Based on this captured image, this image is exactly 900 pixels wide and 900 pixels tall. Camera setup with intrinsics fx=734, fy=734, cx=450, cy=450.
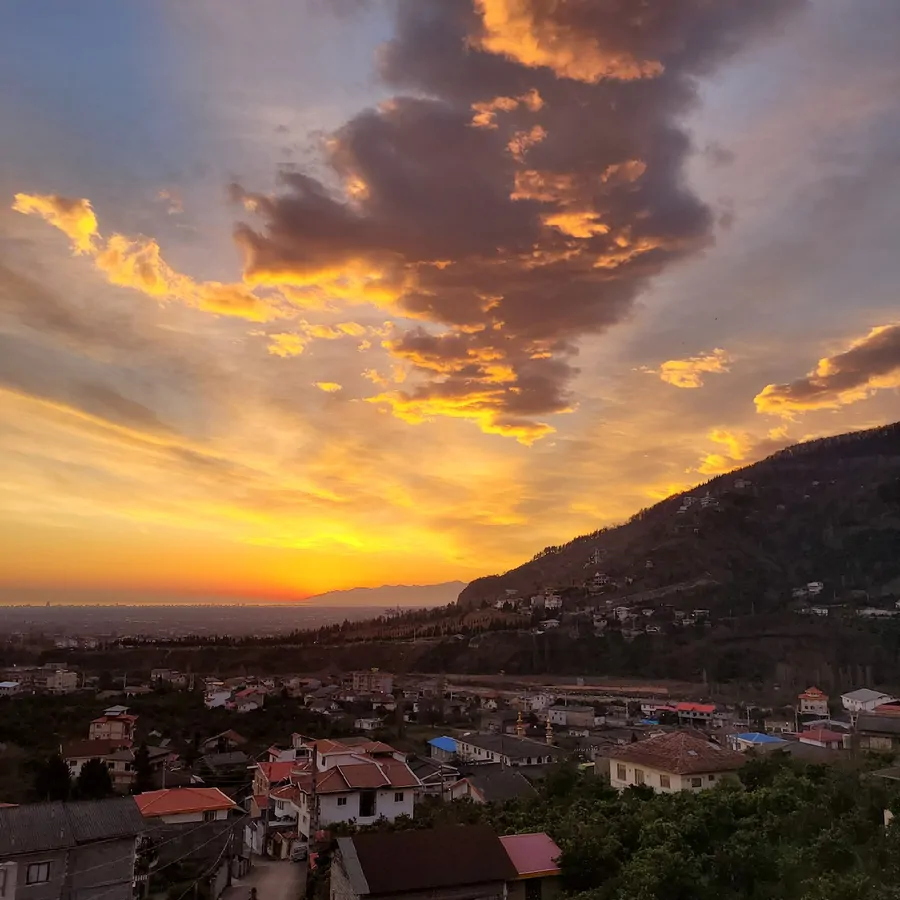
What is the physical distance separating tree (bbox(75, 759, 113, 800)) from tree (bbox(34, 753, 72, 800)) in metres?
0.35

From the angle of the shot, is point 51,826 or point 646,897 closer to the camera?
point 646,897

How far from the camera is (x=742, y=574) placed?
9938 centimetres

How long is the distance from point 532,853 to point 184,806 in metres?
12.6

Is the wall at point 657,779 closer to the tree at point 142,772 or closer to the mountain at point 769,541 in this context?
the tree at point 142,772

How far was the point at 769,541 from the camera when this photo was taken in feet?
359

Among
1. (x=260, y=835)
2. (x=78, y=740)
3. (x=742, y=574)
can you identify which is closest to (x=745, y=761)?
(x=260, y=835)

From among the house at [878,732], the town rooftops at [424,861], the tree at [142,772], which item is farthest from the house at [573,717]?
the town rooftops at [424,861]

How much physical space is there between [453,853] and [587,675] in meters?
65.0

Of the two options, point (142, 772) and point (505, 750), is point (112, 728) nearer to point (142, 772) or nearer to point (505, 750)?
point (142, 772)

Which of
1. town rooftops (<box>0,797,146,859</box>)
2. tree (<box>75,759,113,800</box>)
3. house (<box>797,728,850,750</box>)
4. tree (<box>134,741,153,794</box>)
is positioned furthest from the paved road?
house (<box>797,728,850,750</box>)

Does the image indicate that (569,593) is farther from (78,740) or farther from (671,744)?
(671,744)

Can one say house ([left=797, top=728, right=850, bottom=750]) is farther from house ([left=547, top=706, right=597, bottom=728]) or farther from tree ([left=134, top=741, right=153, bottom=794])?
tree ([left=134, top=741, right=153, bottom=794])

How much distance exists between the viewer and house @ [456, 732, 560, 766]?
3127 cm

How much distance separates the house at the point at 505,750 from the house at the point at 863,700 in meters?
25.4
